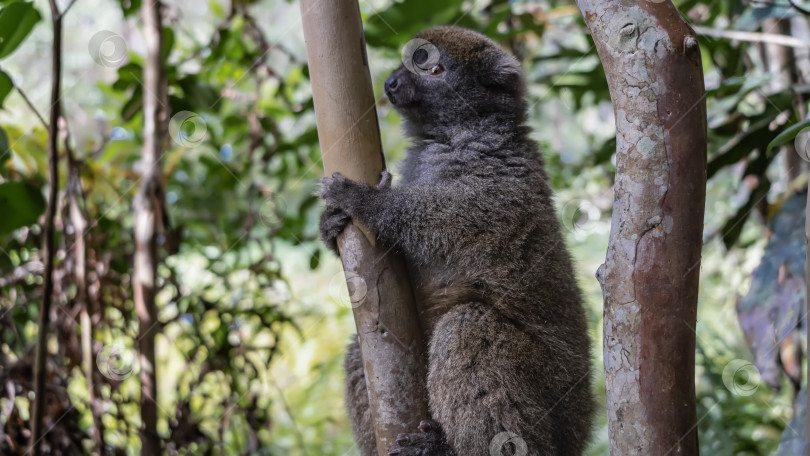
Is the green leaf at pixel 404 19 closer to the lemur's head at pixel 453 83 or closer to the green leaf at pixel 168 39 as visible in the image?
the lemur's head at pixel 453 83

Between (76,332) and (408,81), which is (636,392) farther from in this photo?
(76,332)

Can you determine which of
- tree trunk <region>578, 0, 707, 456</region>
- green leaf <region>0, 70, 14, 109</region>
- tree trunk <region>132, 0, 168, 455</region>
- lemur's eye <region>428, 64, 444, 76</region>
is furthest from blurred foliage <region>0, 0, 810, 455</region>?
tree trunk <region>578, 0, 707, 456</region>

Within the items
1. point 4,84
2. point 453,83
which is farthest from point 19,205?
point 453,83

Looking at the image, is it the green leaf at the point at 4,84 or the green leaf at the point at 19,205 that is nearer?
the green leaf at the point at 4,84

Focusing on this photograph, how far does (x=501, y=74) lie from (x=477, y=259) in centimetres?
119

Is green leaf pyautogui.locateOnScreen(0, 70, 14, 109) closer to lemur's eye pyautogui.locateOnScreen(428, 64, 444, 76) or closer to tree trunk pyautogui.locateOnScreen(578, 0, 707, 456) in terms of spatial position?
lemur's eye pyautogui.locateOnScreen(428, 64, 444, 76)

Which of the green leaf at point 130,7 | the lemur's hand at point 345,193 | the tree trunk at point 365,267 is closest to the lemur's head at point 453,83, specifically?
the lemur's hand at point 345,193

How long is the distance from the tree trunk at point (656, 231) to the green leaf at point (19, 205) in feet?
11.0

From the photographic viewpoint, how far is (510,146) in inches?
151

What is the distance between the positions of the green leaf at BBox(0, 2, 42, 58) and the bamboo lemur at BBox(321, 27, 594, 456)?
1.83 metres

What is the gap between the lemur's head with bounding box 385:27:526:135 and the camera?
3984mm

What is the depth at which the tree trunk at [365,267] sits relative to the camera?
2689 millimetres

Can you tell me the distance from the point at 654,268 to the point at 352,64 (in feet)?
4.39

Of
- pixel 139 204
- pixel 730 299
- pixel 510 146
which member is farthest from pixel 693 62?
pixel 730 299
